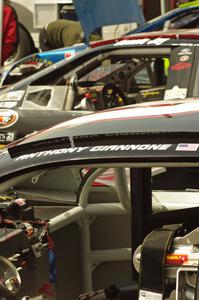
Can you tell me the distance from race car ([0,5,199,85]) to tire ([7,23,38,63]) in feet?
12.4

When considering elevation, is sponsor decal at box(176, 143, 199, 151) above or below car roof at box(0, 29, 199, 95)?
above

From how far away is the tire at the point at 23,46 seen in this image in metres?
13.7

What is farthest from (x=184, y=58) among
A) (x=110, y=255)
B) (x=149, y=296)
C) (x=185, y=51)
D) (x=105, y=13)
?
(x=149, y=296)

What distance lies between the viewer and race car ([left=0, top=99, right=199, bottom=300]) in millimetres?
2152

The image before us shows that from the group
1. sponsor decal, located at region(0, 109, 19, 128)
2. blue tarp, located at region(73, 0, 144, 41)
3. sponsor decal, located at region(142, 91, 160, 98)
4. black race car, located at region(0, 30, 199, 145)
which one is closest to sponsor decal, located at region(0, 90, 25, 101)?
A: black race car, located at region(0, 30, 199, 145)

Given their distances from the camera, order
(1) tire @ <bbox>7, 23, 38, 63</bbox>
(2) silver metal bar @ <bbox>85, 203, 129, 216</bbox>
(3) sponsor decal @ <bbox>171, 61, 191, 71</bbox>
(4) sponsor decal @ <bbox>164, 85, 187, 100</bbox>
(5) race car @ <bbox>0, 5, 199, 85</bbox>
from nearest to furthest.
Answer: (2) silver metal bar @ <bbox>85, 203, 129, 216</bbox> < (4) sponsor decal @ <bbox>164, 85, 187, 100</bbox> < (3) sponsor decal @ <bbox>171, 61, 191, 71</bbox> < (5) race car @ <bbox>0, 5, 199, 85</bbox> < (1) tire @ <bbox>7, 23, 38, 63</bbox>

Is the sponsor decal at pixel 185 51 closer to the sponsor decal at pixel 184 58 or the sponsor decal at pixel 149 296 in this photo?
the sponsor decal at pixel 184 58

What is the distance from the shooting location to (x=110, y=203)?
3340mm

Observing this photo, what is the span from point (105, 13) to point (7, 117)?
3737 mm

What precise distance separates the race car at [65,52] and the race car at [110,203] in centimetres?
559

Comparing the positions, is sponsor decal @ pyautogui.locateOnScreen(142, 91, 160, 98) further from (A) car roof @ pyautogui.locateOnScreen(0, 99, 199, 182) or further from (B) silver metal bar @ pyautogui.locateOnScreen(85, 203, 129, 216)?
(A) car roof @ pyautogui.locateOnScreen(0, 99, 199, 182)

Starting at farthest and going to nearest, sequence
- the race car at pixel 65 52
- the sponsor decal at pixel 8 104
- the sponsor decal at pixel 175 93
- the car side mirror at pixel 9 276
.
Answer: the race car at pixel 65 52 < the sponsor decal at pixel 8 104 < the sponsor decal at pixel 175 93 < the car side mirror at pixel 9 276

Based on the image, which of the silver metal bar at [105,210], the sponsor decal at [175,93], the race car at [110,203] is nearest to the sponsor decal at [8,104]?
the sponsor decal at [175,93]

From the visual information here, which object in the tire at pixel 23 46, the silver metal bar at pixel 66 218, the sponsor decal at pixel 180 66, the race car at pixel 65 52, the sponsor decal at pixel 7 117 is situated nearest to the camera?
the silver metal bar at pixel 66 218
